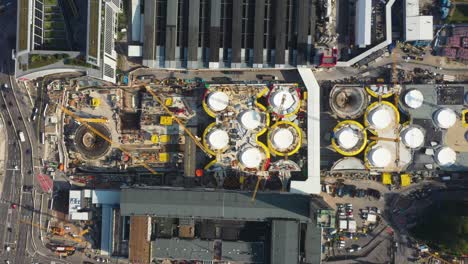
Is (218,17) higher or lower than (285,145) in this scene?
higher

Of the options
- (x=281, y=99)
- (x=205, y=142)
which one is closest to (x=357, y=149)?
(x=281, y=99)

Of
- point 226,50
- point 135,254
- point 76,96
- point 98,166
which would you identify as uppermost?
point 226,50

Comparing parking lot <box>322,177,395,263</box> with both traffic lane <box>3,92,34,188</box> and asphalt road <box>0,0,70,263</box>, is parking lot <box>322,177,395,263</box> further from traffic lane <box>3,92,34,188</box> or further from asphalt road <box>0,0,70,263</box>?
traffic lane <box>3,92,34,188</box>

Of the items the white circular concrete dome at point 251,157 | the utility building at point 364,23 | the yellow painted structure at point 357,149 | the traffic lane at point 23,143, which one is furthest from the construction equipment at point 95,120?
the utility building at point 364,23

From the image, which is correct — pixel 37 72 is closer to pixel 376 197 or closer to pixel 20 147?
pixel 20 147

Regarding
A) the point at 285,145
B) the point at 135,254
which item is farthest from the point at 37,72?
the point at 285,145

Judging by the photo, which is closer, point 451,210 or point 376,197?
point 451,210

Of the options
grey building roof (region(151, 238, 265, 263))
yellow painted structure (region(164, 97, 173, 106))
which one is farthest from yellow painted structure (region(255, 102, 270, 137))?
grey building roof (region(151, 238, 265, 263))
